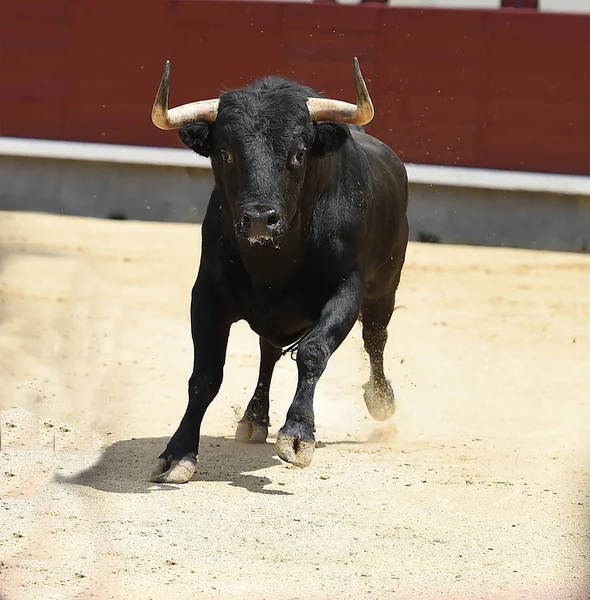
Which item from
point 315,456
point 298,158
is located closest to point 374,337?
point 315,456

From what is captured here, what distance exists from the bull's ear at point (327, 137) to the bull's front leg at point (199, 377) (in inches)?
21.7

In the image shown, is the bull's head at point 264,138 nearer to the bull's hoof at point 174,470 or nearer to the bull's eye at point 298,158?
the bull's eye at point 298,158

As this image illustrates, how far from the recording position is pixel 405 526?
12.6 feet

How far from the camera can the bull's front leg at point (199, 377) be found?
4270mm

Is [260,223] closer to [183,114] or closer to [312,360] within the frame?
[312,360]

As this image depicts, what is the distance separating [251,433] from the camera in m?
5.08

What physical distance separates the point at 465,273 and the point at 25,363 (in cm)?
354

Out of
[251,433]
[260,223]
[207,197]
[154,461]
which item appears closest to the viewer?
[260,223]

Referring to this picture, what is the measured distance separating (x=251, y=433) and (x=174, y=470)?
2.84ft

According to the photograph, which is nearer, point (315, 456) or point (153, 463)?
point (153, 463)

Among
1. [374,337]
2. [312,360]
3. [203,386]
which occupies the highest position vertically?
[312,360]

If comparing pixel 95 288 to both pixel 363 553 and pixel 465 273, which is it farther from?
pixel 363 553

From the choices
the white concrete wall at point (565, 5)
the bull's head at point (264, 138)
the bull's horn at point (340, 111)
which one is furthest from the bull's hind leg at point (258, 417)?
the white concrete wall at point (565, 5)

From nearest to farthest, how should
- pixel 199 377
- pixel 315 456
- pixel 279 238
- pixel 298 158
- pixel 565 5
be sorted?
pixel 279 238 < pixel 298 158 < pixel 199 377 < pixel 315 456 < pixel 565 5
